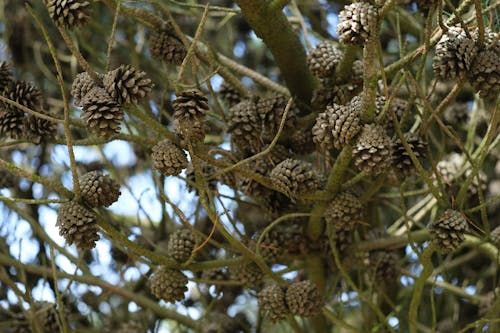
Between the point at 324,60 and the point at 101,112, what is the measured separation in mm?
493

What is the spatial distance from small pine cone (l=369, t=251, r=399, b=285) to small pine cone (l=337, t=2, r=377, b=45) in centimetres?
75

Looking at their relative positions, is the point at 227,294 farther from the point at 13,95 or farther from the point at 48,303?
the point at 13,95

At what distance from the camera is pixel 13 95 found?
1546 mm

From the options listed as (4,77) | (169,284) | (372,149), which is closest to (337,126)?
(372,149)

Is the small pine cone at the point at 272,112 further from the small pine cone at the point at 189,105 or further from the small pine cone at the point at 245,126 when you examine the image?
the small pine cone at the point at 189,105

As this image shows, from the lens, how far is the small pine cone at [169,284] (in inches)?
64.1

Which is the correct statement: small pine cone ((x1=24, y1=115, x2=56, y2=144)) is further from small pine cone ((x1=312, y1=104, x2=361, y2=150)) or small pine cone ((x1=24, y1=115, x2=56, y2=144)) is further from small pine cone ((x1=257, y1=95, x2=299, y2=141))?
small pine cone ((x1=312, y1=104, x2=361, y2=150))

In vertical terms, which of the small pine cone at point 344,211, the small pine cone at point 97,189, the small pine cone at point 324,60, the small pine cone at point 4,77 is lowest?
the small pine cone at point 344,211

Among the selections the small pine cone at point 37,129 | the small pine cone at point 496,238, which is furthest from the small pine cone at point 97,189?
the small pine cone at point 496,238

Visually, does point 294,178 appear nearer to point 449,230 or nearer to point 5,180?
point 449,230

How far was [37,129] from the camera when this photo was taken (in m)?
1.56

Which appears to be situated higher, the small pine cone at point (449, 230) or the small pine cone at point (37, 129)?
the small pine cone at point (37, 129)

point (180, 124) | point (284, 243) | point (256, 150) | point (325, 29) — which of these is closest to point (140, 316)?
point (284, 243)

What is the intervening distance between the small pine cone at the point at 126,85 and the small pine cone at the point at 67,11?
0.11 metres
